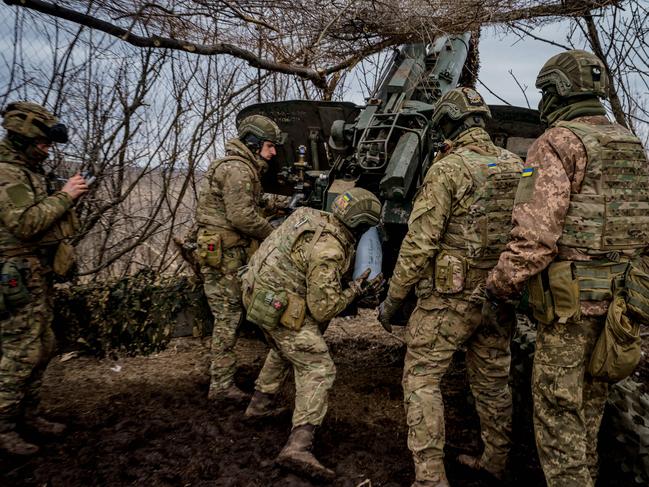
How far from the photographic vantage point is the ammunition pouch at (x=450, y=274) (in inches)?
120

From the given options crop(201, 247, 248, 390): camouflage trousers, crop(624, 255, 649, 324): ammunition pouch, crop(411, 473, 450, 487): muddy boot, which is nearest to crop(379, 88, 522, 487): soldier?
crop(411, 473, 450, 487): muddy boot

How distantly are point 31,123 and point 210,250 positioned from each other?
1.63m

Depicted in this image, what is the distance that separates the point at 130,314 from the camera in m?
5.12

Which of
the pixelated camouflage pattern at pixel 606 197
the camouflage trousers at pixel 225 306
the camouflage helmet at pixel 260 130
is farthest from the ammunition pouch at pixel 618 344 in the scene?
the camouflage helmet at pixel 260 130

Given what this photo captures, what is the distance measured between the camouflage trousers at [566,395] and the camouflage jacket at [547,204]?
0.16 meters

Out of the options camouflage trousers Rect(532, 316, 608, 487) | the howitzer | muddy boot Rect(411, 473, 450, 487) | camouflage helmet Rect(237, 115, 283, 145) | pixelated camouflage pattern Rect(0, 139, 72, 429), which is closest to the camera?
camouflage trousers Rect(532, 316, 608, 487)

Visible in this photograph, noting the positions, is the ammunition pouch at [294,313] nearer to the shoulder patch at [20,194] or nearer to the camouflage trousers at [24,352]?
the camouflage trousers at [24,352]

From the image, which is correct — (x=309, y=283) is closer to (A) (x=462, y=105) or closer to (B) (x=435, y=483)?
(B) (x=435, y=483)

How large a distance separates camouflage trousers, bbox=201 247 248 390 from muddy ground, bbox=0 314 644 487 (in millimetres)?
374

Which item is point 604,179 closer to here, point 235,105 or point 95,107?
point 95,107

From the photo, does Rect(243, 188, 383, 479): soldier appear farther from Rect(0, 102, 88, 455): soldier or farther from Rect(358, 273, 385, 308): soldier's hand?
Rect(0, 102, 88, 455): soldier

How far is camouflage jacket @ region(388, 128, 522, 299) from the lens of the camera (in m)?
3.07

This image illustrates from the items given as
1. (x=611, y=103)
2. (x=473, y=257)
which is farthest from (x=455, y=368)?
(x=611, y=103)

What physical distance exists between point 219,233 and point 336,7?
242 centimetres
